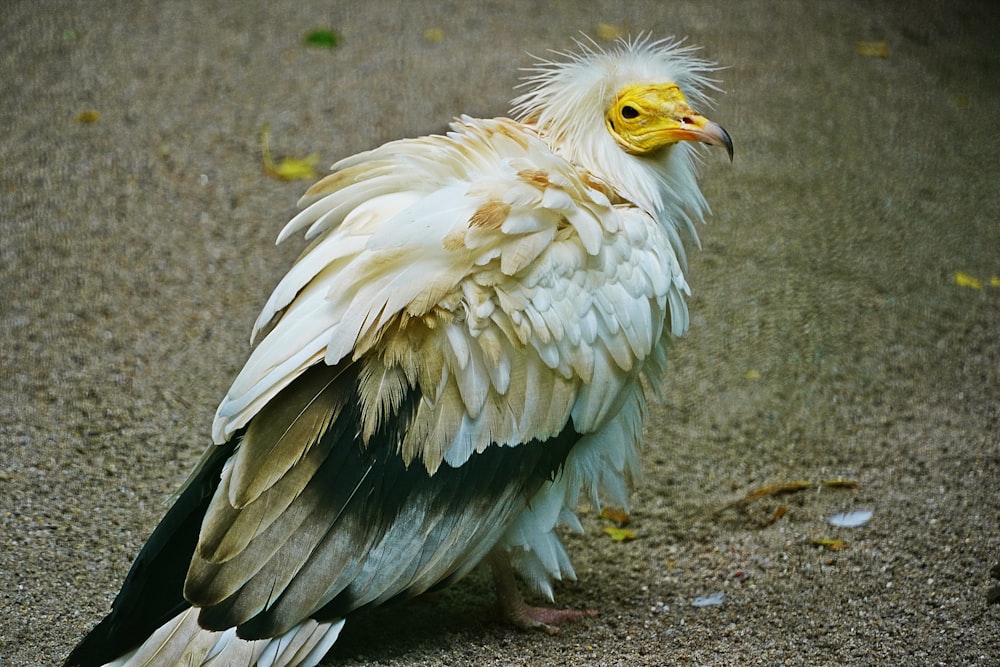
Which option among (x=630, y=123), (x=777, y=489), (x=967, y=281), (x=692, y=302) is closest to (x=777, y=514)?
(x=777, y=489)

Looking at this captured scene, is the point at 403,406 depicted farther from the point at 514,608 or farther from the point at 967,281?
the point at 967,281

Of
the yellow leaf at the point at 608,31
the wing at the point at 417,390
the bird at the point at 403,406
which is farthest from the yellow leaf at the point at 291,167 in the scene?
the wing at the point at 417,390

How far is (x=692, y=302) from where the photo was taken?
4.84 metres

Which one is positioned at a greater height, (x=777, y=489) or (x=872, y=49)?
(x=872, y=49)

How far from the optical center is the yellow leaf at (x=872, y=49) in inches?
268

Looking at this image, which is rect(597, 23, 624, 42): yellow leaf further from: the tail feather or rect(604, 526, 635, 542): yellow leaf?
the tail feather

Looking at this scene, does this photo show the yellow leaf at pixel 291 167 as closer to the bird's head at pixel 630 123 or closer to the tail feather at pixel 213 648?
the bird's head at pixel 630 123

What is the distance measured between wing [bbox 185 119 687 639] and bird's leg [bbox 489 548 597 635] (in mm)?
242

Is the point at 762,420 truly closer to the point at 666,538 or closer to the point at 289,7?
the point at 666,538

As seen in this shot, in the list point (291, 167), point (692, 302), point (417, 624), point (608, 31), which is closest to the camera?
point (417, 624)

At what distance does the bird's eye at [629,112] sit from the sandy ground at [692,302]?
1.43 meters

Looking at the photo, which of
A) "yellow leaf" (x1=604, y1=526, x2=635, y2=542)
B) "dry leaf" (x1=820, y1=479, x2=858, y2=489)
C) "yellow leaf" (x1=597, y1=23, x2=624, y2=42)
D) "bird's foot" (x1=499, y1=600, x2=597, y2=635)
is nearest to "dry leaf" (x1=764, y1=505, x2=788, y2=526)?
"dry leaf" (x1=820, y1=479, x2=858, y2=489)

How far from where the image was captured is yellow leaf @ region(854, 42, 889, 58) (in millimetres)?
6816

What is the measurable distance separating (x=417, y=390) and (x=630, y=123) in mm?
1100
